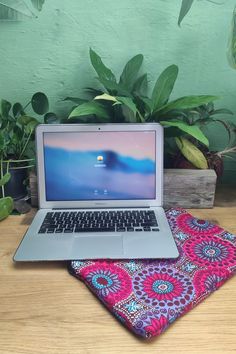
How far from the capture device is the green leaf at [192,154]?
35.1 inches

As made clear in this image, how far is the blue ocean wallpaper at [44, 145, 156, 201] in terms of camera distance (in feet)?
A: 2.83

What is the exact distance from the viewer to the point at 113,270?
64 cm

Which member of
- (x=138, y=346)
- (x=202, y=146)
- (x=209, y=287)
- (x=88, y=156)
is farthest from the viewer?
(x=202, y=146)

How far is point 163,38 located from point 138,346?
79 centimetres

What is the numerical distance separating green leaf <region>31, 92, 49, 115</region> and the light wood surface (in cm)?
44

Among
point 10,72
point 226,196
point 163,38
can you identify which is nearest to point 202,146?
point 226,196

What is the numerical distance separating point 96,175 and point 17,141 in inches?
9.5

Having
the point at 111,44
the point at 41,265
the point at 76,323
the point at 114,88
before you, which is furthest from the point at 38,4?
the point at 76,323

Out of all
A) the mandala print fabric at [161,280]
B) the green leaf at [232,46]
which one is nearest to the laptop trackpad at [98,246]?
the mandala print fabric at [161,280]

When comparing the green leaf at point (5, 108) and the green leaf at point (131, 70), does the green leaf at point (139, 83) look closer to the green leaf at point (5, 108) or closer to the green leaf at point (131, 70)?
the green leaf at point (131, 70)

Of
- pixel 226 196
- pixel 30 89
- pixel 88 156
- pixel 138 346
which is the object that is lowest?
pixel 138 346

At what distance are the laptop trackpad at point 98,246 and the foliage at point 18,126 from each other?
13.4 inches

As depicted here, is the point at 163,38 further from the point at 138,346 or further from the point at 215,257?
the point at 138,346

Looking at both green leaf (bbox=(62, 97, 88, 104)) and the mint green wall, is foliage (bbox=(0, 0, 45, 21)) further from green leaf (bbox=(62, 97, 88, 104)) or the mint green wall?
green leaf (bbox=(62, 97, 88, 104))
